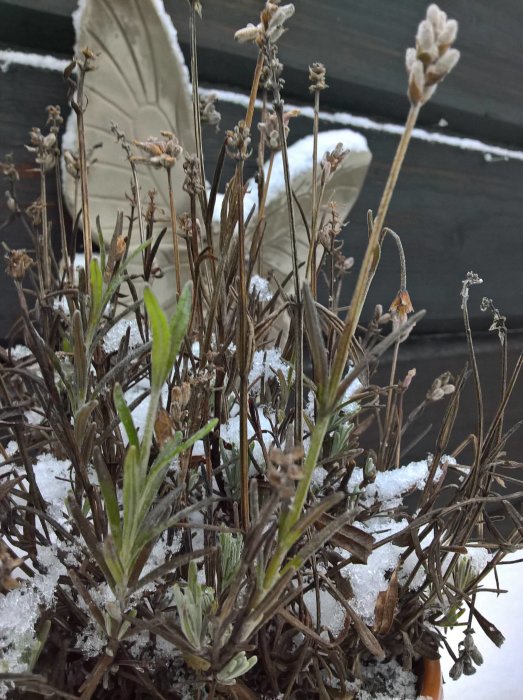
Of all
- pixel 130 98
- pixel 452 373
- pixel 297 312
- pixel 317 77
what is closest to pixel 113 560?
pixel 297 312

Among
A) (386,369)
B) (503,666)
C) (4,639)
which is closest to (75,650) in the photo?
(4,639)

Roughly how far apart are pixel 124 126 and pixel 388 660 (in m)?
0.63

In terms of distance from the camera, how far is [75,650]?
0.87ft

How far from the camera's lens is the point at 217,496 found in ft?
0.99

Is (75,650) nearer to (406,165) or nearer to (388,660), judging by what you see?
(388,660)

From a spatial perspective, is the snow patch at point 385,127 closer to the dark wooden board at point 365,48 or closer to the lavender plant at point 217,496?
the dark wooden board at point 365,48

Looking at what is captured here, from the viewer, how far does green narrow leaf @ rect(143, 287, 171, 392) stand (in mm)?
150

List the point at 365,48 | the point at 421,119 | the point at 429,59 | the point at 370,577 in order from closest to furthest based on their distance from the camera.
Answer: the point at 429,59
the point at 370,577
the point at 365,48
the point at 421,119

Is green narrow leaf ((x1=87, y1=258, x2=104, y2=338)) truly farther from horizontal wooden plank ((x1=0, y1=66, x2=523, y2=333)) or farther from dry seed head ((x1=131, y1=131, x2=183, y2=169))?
horizontal wooden plank ((x1=0, y1=66, x2=523, y2=333))

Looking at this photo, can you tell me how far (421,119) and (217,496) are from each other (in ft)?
3.08

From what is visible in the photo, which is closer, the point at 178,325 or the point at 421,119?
the point at 178,325

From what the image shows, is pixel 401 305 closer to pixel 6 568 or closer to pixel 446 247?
pixel 6 568

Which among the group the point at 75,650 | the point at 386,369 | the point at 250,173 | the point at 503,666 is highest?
the point at 250,173

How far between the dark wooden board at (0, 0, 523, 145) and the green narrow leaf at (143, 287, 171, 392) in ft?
2.14
